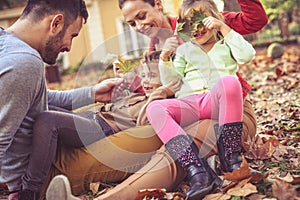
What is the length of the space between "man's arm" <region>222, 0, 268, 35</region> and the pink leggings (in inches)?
19.3

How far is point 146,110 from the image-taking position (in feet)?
7.88

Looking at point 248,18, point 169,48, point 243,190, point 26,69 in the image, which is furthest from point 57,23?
point 243,190

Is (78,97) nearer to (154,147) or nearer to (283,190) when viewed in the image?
(154,147)

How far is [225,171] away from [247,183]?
20cm

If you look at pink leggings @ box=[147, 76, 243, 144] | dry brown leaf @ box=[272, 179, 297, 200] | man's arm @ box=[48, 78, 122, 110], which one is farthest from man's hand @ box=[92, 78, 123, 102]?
dry brown leaf @ box=[272, 179, 297, 200]

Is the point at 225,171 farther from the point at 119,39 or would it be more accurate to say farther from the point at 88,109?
the point at 119,39

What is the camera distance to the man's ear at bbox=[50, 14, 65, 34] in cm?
223

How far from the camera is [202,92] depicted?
2.53 meters

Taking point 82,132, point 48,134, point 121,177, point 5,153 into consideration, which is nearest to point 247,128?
point 121,177

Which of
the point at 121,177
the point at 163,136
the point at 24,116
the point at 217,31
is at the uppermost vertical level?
the point at 217,31

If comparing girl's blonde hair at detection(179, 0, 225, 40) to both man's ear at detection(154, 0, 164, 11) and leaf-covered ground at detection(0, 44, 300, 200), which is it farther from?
leaf-covered ground at detection(0, 44, 300, 200)

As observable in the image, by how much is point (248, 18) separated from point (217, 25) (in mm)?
243

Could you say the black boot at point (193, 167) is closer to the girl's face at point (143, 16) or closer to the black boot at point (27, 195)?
the black boot at point (27, 195)

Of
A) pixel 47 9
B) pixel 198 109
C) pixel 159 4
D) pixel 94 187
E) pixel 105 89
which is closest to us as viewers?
pixel 47 9
